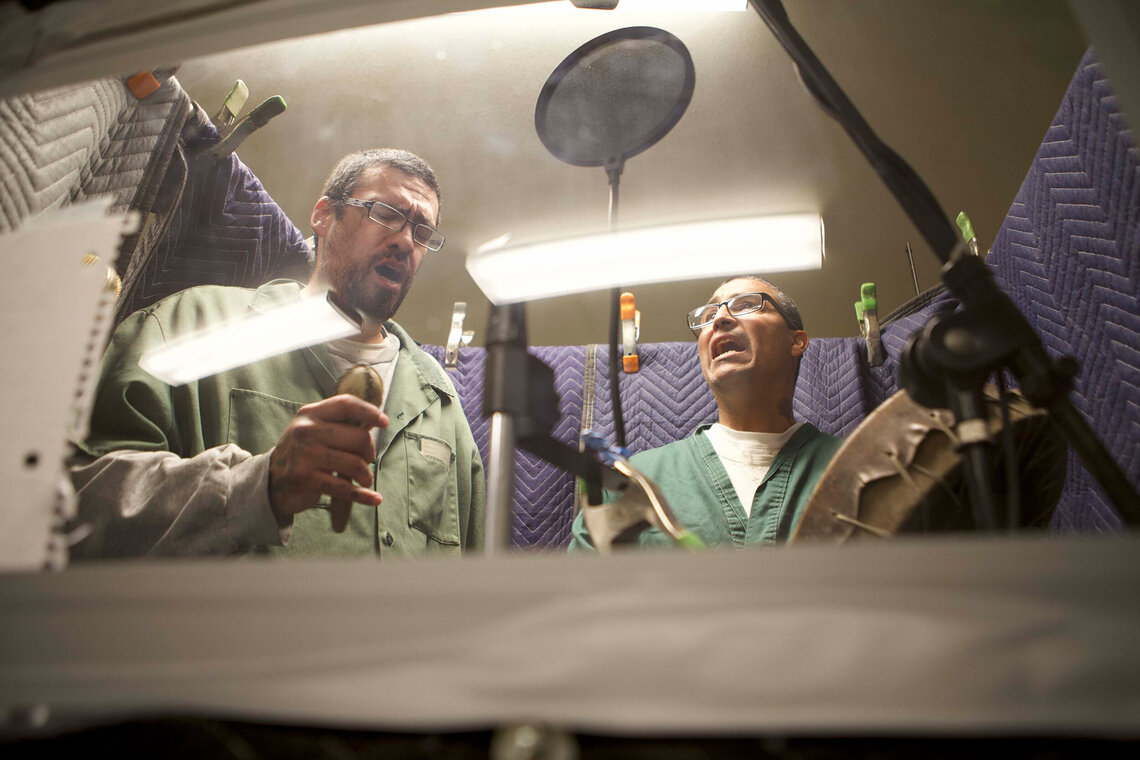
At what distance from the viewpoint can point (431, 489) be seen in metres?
1.26

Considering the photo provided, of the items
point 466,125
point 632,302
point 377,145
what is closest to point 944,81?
point 632,302

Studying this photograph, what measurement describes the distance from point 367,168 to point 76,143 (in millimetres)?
642

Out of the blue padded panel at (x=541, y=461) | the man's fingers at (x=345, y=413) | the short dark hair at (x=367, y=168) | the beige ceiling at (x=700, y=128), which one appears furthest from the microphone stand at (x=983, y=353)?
the short dark hair at (x=367, y=168)

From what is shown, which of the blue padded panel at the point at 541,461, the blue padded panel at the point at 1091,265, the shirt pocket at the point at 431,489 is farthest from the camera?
the blue padded panel at the point at 541,461

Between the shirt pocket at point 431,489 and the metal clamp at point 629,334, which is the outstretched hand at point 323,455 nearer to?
the shirt pocket at point 431,489

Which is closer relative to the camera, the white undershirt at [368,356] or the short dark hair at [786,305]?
the white undershirt at [368,356]

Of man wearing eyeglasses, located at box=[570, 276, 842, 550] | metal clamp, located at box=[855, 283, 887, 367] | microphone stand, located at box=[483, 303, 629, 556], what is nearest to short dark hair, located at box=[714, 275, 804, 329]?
man wearing eyeglasses, located at box=[570, 276, 842, 550]

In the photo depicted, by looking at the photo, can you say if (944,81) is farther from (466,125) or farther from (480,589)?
(480,589)

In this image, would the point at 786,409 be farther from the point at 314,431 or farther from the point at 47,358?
the point at 47,358

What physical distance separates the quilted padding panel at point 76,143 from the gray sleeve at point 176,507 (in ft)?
1.33

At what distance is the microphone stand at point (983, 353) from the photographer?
0.46 meters

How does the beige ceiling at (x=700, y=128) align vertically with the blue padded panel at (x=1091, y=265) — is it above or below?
above

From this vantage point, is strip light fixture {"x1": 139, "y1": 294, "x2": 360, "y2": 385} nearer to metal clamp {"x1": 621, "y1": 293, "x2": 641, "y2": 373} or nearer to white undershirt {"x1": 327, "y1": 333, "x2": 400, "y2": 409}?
white undershirt {"x1": 327, "y1": 333, "x2": 400, "y2": 409}

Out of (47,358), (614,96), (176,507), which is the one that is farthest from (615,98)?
(176,507)
